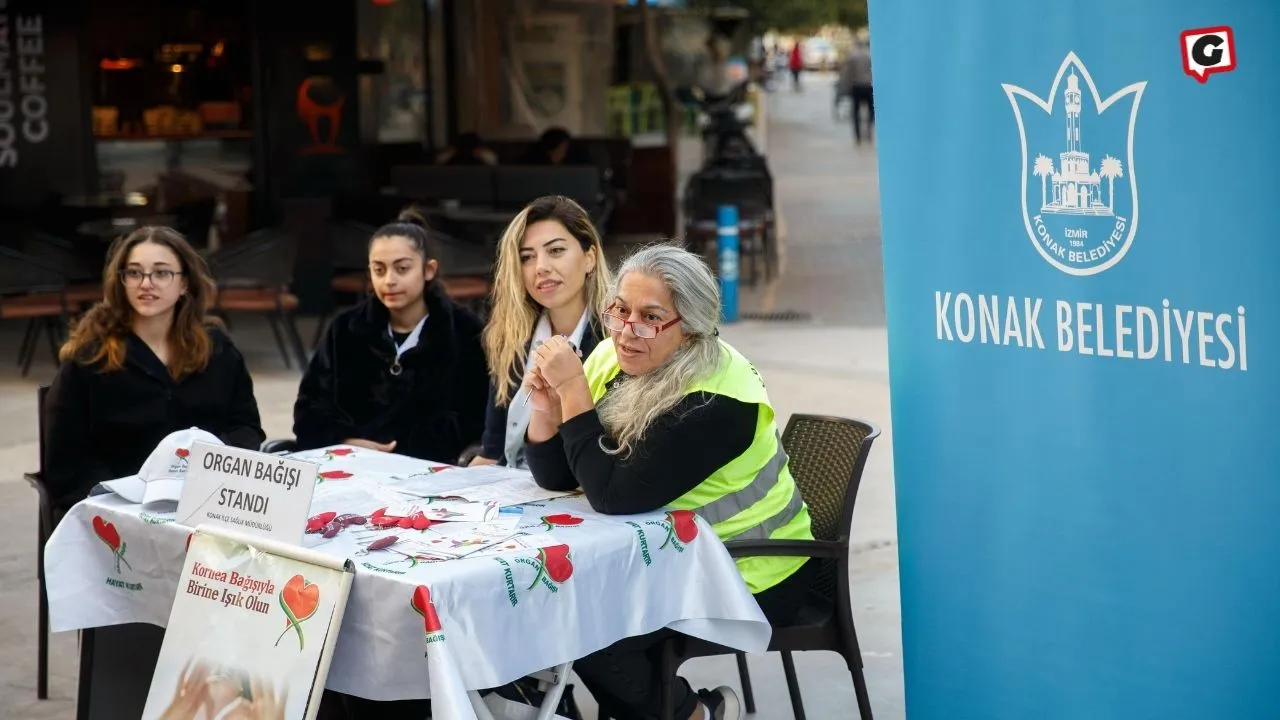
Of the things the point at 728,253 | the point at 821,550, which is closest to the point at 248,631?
the point at 821,550

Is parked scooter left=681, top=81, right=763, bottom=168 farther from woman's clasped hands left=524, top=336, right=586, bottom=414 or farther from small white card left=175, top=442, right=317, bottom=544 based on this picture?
small white card left=175, top=442, right=317, bottom=544

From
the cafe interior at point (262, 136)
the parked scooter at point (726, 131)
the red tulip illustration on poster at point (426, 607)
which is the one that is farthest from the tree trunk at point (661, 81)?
the red tulip illustration on poster at point (426, 607)

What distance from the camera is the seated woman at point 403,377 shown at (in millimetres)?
5176

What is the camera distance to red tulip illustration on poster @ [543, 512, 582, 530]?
138 inches

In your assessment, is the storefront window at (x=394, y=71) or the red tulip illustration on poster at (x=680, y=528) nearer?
the red tulip illustration on poster at (x=680, y=528)

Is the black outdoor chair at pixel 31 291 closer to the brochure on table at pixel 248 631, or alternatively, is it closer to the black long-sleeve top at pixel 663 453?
the brochure on table at pixel 248 631

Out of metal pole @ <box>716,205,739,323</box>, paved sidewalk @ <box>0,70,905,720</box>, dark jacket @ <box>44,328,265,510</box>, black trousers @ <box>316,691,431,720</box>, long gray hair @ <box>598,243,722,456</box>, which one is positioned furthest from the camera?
metal pole @ <box>716,205,739,323</box>

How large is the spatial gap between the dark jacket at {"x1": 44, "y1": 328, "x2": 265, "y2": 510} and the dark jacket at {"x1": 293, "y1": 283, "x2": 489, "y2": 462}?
0.37 meters

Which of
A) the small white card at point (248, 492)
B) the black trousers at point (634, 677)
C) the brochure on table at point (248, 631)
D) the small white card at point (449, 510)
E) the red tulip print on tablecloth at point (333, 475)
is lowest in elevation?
the black trousers at point (634, 677)

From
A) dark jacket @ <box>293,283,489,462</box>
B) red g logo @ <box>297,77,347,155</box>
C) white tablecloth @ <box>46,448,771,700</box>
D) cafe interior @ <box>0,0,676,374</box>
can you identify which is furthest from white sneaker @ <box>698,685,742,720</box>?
red g logo @ <box>297,77,347,155</box>

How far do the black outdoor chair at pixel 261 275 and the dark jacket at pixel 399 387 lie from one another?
16.4 feet

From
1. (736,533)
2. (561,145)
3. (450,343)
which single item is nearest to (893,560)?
(450,343)

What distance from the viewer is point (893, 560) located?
616cm

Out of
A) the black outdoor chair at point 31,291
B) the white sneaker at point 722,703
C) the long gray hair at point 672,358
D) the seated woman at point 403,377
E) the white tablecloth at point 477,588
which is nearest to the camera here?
the white tablecloth at point 477,588
